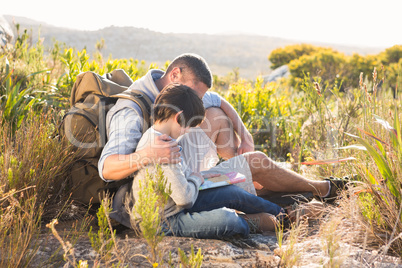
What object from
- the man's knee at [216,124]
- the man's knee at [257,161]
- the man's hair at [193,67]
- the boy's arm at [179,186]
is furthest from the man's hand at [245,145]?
the boy's arm at [179,186]

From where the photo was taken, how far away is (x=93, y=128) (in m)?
2.95

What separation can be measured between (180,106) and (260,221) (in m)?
1.01

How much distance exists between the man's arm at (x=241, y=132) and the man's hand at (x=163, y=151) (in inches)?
68.2

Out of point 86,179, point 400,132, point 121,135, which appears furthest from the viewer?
point 86,179

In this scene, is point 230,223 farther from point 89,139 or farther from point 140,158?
point 89,139

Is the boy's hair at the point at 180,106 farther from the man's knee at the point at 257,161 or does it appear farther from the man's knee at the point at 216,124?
the man's knee at the point at 216,124

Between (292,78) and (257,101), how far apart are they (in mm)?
10534

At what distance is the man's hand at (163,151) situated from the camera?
7.92 feet

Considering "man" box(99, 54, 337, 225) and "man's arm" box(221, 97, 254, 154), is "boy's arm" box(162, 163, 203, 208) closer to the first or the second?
"man" box(99, 54, 337, 225)

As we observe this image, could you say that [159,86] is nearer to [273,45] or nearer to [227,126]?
[227,126]

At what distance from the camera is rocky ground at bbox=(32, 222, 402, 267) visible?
6.84 ft

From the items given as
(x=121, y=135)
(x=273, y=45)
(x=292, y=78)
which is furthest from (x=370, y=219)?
(x=273, y=45)

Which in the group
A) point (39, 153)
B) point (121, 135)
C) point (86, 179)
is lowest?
point (86, 179)

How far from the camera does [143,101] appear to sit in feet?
9.63
